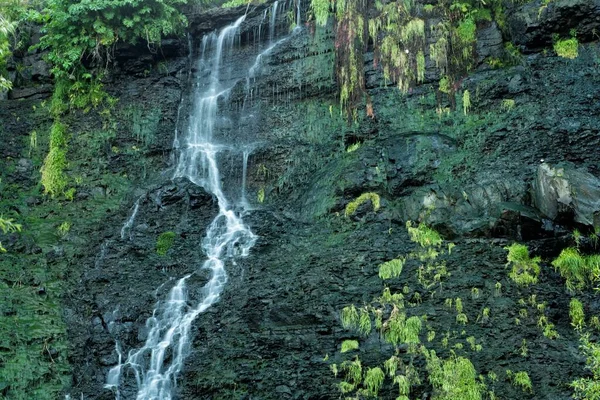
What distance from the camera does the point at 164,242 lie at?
14.4 meters

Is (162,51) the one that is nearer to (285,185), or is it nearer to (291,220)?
(285,185)

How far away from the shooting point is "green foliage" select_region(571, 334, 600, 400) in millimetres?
8906

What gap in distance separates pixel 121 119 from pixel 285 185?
5.98 meters

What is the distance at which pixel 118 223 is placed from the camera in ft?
49.7

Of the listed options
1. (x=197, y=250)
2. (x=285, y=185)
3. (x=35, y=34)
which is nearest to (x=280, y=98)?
(x=285, y=185)

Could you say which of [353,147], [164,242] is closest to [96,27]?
[164,242]

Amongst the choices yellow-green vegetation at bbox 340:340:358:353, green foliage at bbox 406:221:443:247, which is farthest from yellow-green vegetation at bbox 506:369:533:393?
green foliage at bbox 406:221:443:247

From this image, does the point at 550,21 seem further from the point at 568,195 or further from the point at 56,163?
the point at 56,163

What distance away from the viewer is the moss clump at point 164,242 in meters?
14.2

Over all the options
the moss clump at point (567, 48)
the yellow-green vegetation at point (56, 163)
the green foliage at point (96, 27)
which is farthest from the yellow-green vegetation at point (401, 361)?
the green foliage at point (96, 27)

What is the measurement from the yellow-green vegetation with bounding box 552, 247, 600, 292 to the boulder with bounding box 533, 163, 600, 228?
72cm

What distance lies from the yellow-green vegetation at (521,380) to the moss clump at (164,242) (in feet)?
27.5

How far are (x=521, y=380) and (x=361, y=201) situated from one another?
234 inches

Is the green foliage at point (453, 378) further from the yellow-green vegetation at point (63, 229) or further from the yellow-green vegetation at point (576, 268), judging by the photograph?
the yellow-green vegetation at point (63, 229)
